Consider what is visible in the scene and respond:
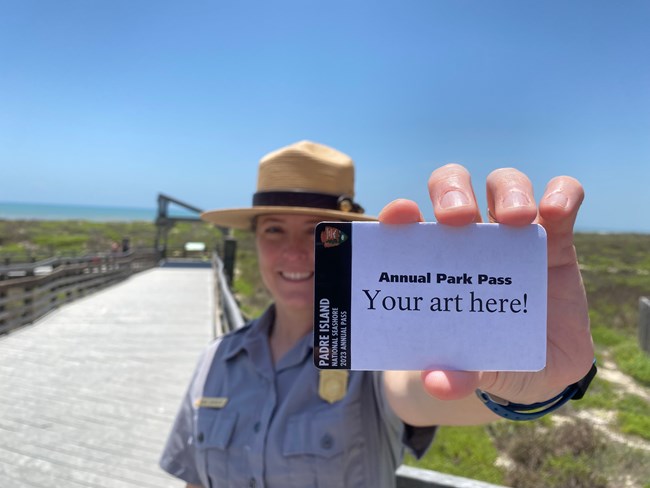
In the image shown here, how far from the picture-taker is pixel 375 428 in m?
1.56

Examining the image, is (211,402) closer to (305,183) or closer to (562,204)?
(305,183)

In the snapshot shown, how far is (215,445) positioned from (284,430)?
28 cm

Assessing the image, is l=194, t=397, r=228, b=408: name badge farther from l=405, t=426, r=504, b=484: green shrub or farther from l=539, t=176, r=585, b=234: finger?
l=405, t=426, r=504, b=484: green shrub

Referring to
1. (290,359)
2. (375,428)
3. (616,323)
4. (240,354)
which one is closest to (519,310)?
(375,428)

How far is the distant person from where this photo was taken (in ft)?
3.00

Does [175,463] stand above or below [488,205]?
below

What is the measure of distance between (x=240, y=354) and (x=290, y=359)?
0.23 meters

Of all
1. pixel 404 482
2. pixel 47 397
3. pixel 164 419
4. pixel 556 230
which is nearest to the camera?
pixel 556 230

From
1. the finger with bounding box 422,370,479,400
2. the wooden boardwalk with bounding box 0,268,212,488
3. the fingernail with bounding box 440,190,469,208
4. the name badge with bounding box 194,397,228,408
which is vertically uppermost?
the fingernail with bounding box 440,190,469,208

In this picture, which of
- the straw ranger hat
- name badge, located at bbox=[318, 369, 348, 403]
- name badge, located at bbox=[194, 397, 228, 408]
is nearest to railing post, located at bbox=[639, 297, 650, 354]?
the straw ranger hat

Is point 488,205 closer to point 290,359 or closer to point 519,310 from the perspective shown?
point 519,310

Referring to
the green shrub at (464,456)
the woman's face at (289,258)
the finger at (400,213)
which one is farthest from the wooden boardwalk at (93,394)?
the finger at (400,213)

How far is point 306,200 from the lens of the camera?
191 centimetres

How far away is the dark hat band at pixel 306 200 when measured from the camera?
1.90 meters
